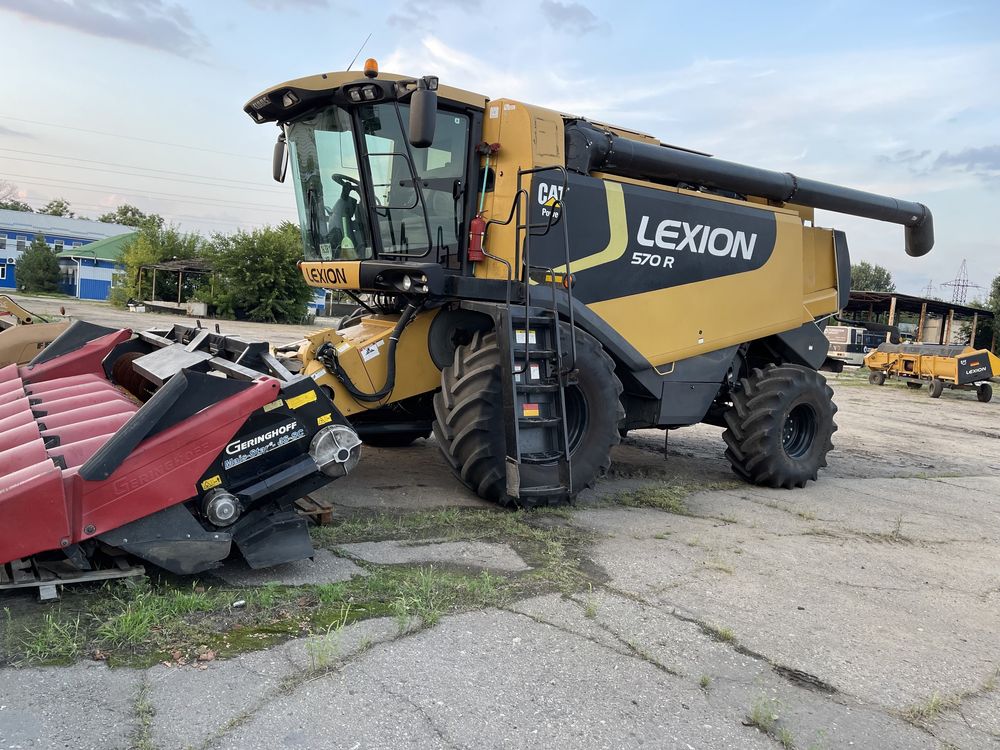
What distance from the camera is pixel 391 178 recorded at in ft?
19.3

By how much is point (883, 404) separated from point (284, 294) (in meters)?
24.2

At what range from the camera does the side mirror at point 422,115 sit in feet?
16.5

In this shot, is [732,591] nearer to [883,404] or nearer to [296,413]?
[296,413]

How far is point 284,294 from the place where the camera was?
33531 mm

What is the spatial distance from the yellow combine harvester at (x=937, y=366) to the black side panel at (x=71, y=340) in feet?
68.8

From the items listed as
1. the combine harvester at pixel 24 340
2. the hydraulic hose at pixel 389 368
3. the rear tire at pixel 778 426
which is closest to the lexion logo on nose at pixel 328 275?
the hydraulic hose at pixel 389 368

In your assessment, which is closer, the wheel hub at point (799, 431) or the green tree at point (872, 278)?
the wheel hub at point (799, 431)

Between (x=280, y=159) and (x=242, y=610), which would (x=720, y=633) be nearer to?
(x=242, y=610)

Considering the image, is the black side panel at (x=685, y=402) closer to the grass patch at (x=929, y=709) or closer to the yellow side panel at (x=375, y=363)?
the yellow side panel at (x=375, y=363)

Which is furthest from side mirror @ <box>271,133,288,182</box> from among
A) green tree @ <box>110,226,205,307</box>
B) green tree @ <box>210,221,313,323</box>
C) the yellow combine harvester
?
green tree @ <box>110,226,205,307</box>

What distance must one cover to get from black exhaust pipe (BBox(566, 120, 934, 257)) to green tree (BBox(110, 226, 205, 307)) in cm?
3499

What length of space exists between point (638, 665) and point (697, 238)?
4633 millimetres

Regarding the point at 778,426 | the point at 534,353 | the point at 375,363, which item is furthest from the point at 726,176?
the point at 375,363

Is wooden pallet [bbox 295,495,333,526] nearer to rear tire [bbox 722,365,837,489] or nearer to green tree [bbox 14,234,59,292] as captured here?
rear tire [bbox 722,365,837,489]
